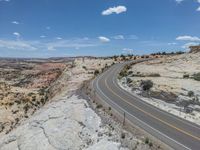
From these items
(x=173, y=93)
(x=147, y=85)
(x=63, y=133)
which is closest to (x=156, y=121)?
(x=63, y=133)

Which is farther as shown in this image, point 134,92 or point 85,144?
point 134,92

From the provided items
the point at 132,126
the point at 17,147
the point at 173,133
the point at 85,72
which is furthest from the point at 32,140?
the point at 85,72

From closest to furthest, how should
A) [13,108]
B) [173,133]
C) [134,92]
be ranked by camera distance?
[173,133] < [134,92] < [13,108]

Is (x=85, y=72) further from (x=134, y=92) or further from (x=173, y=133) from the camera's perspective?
(x=173, y=133)

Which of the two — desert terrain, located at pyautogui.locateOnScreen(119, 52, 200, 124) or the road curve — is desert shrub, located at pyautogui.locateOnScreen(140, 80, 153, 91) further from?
the road curve

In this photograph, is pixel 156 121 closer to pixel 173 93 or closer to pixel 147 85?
pixel 173 93

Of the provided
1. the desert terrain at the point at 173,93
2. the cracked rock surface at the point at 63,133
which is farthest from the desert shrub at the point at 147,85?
the cracked rock surface at the point at 63,133

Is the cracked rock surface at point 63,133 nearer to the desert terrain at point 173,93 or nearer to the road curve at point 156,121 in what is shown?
the road curve at point 156,121
